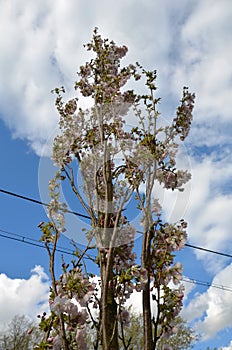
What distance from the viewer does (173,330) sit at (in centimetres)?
268

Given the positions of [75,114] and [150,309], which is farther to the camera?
[75,114]

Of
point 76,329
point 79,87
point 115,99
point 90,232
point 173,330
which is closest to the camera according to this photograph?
point 76,329

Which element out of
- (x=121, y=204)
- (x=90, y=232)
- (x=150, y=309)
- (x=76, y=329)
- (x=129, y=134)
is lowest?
(x=76, y=329)

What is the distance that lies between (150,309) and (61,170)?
1.36m

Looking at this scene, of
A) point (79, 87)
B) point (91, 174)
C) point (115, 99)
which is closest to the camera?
point (91, 174)

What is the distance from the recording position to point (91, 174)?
10.7 feet

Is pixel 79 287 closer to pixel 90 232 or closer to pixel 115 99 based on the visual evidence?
pixel 90 232

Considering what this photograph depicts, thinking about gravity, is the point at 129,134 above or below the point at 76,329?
above

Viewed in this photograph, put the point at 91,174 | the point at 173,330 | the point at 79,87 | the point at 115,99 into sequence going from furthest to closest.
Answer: the point at 79,87, the point at 115,99, the point at 91,174, the point at 173,330

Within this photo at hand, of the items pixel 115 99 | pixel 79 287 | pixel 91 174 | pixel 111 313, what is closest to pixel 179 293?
pixel 111 313

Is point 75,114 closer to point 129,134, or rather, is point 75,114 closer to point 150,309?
point 129,134

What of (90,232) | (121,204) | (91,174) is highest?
(91,174)

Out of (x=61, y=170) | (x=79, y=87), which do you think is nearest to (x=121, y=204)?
(x=61, y=170)

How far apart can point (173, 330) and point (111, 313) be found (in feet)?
1.48
